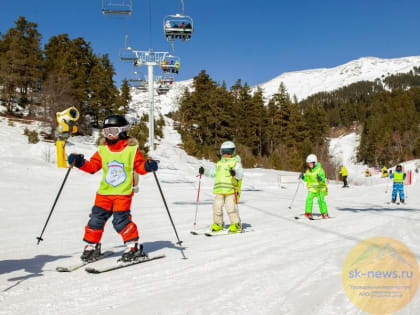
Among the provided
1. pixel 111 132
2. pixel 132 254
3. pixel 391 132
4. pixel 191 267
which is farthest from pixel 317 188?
pixel 391 132

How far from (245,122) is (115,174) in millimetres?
51160

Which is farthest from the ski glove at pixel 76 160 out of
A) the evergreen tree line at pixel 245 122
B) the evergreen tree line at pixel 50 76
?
the evergreen tree line at pixel 245 122

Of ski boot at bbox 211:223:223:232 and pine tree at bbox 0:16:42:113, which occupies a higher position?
pine tree at bbox 0:16:42:113

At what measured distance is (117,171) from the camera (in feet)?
13.8

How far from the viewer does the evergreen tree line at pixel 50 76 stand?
87.4 feet

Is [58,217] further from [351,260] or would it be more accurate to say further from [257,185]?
[257,185]

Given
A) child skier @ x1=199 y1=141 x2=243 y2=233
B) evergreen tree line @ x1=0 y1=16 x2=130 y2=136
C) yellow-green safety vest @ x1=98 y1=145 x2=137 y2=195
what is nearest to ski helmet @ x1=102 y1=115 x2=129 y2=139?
yellow-green safety vest @ x1=98 y1=145 x2=137 y2=195

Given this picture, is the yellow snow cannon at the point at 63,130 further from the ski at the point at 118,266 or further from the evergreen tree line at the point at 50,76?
the evergreen tree line at the point at 50,76

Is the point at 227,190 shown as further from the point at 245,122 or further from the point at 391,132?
the point at 391,132

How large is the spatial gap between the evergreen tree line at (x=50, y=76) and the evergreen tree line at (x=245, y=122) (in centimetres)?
1390

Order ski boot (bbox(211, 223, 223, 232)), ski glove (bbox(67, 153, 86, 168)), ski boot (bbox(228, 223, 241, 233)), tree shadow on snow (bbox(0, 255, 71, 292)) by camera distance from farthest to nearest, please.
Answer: ski boot (bbox(211, 223, 223, 232)), ski boot (bbox(228, 223, 241, 233)), ski glove (bbox(67, 153, 86, 168)), tree shadow on snow (bbox(0, 255, 71, 292))

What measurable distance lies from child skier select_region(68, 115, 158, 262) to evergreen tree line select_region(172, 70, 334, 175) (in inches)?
1504

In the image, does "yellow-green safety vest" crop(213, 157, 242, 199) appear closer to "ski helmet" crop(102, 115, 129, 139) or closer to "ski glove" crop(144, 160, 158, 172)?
"ski glove" crop(144, 160, 158, 172)

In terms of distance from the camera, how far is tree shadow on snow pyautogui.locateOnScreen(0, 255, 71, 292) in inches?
149
